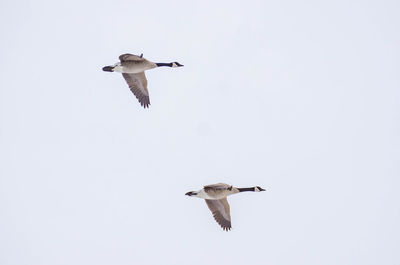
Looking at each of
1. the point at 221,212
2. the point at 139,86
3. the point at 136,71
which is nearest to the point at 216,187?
the point at 221,212

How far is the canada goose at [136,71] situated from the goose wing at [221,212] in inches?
128

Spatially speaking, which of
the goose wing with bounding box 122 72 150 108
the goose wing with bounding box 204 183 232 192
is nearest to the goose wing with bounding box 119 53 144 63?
the goose wing with bounding box 122 72 150 108

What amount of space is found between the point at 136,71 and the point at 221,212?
4.18 meters

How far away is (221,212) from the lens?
55.8 feet

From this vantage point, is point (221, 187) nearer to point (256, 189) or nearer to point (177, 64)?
point (256, 189)

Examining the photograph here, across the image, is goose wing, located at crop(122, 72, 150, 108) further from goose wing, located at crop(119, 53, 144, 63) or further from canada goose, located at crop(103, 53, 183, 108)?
goose wing, located at crop(119, 53, 144, 63)

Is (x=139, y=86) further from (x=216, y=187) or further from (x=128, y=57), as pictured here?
(x=216, y=187)

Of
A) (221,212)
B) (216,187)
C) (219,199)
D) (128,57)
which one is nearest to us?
(216,187)

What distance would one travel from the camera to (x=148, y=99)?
18000 mm

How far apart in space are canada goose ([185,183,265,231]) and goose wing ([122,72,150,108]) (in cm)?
321

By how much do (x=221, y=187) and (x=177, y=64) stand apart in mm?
4789

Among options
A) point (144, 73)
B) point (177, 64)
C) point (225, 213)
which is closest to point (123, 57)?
point (144, 73)

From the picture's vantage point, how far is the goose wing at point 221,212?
16844 millimetres

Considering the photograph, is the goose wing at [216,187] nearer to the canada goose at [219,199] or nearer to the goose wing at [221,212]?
the canada goose at [219,199]
